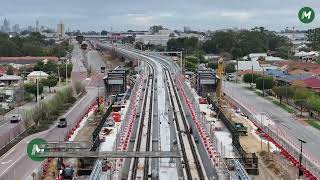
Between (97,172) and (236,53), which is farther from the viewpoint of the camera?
(236,53)

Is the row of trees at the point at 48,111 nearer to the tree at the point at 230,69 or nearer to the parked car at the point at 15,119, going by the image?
the parked car at the point at 15,119

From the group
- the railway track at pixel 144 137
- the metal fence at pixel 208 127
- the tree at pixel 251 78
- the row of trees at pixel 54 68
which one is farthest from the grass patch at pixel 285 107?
the row of trees at pixel 54 68

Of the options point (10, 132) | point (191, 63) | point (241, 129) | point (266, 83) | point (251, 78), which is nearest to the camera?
point (241, 129)

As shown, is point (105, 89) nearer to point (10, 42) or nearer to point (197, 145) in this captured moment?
point (197, 145)

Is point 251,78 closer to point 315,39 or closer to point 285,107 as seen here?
point 285,107

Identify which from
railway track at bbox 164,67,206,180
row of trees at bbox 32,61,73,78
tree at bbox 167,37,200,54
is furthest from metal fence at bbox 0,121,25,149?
tree at bbox 167,37,200,54

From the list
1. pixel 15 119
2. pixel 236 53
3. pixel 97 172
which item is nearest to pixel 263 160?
pixel 97 172

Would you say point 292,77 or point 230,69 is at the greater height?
point 292,77

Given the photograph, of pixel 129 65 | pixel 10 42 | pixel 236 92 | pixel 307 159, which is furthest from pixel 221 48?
pixel 307 159
